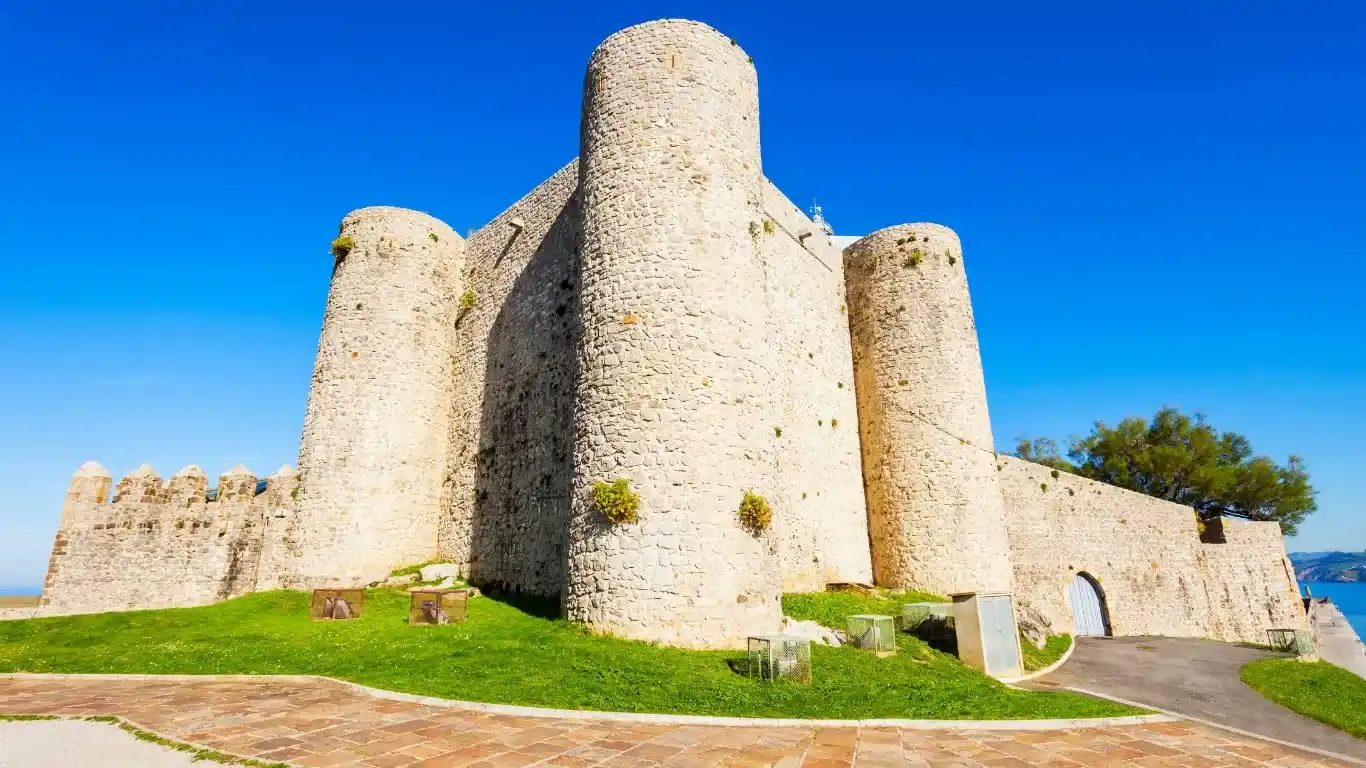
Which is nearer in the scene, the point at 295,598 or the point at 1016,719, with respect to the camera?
the point at 1016,719

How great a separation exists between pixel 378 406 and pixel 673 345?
10.5 m

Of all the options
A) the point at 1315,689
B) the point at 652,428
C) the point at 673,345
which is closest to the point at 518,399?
the point at 673,345

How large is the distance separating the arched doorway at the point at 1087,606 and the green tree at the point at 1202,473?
16392 millimetres

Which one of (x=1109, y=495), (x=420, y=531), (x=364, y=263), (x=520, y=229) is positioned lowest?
(x=420, y=531)

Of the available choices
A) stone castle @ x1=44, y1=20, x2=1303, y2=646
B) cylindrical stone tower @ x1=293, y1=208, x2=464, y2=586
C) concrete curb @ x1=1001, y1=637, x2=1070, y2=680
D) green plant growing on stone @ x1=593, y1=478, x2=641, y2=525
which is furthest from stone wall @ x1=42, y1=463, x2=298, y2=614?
concrete curb @ x1=1001, y1=637, x2=1070, y2=680

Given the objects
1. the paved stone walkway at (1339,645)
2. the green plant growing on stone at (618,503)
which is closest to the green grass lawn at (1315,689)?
the paved stone walkway at (1339,645)

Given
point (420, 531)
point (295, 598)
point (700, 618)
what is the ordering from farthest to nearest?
1. point (420, 531)
2. point (295, 598)
3. point (700, 618)

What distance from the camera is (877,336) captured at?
2211 centimetres

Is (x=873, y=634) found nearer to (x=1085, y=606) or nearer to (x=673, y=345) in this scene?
(x=673, y=345)

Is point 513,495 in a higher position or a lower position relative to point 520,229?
lower

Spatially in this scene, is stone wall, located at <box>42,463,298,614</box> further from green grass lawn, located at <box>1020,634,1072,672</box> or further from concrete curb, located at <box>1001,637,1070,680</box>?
green grass lawn, located at <box>1020,634,1072,672</box>

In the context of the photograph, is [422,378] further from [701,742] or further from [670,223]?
[701,742]

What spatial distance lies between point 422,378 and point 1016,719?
1739cm

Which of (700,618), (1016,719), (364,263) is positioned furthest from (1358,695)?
(364,263)
